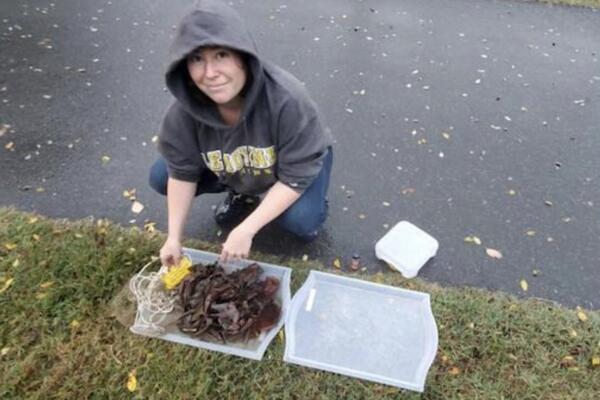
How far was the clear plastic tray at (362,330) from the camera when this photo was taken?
1.86 m

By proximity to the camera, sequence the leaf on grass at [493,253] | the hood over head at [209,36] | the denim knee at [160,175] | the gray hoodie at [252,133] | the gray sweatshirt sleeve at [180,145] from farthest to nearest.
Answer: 1. the leaf on grass at [493,253]
2. the denim knee at [160,175]
3. the gray sweatshirt sleeve at [180,145]
4. the gray hoodie at [252,133]
5. the hood over head at [209,36]

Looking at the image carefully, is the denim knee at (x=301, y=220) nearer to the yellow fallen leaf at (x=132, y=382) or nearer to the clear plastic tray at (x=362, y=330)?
the clear plastic tray at (x=362, y=330)

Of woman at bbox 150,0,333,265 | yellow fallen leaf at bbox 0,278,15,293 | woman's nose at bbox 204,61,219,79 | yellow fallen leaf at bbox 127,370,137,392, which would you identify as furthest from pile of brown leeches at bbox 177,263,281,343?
woman's nose at bbox 204,61,219,79

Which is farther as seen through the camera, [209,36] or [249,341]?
[249,341]

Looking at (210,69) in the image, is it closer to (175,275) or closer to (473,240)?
(175,275)

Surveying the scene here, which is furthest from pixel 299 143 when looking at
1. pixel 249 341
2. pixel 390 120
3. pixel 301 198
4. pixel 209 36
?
pixel 390 120

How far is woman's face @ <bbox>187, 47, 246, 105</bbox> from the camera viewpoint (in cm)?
143

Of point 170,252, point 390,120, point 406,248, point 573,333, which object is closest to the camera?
point 170,252

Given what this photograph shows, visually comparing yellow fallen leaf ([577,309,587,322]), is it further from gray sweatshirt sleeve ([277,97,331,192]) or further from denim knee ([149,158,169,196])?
denim knee ([149,158,169,196])

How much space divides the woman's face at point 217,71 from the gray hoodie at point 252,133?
1.3 inches

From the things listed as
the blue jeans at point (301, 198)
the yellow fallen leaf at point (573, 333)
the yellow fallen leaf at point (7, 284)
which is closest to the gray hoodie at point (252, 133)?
the blue jeans at point (301, 198)

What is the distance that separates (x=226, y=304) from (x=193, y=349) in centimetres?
20

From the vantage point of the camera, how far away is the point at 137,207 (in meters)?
2.45

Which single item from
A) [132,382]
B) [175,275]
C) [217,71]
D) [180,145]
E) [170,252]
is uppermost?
[217,71]
